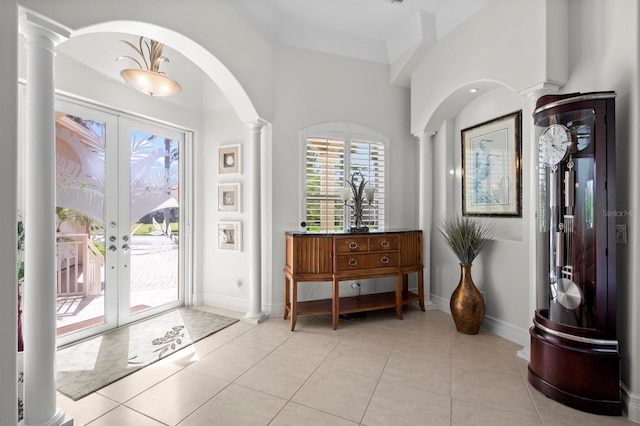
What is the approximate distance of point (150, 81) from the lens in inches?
111

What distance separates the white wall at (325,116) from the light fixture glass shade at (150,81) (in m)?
1.24

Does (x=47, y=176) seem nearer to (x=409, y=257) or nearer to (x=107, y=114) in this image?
(x=107, y=114)

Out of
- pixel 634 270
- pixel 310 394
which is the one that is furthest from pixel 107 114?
pixel 634 270

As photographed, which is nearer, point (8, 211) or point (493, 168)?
point (8, 211)

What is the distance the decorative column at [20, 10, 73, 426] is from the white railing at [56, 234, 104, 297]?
1518 millimetres

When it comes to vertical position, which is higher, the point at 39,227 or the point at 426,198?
the point at 426,198

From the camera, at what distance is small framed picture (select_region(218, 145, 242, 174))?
159 inches

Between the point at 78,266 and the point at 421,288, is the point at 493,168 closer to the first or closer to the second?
the point at 421,288

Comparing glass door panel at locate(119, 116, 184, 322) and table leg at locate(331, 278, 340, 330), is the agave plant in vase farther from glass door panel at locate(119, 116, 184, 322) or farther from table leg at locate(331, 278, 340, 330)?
glass door panel at locate(119, 116, 184, 322)

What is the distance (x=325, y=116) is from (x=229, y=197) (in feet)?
5.53

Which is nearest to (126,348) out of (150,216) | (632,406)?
(150,216)

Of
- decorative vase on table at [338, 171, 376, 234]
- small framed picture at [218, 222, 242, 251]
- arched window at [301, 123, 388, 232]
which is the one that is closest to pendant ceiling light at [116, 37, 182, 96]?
arched window at [301, 123, 388, 232]

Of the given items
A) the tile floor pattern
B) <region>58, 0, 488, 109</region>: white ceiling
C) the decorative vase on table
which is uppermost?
<region>58, 0, 488, 109</region>: white ceiling

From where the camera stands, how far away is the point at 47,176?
68.0 inches
